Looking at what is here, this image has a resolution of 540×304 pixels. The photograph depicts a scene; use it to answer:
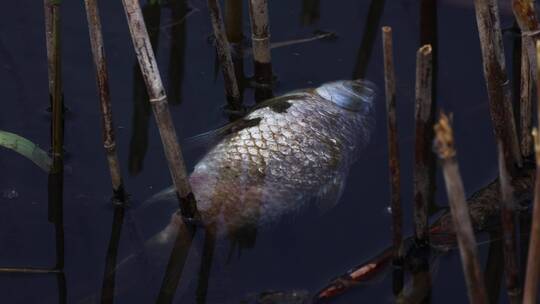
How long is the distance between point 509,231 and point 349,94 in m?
1.76

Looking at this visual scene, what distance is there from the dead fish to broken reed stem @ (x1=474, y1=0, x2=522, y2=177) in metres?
0.78

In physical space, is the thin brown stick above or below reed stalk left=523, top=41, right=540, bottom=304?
above

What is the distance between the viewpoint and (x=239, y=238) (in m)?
4.20

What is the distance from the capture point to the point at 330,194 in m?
4.38

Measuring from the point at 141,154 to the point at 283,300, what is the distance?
1.18 metres

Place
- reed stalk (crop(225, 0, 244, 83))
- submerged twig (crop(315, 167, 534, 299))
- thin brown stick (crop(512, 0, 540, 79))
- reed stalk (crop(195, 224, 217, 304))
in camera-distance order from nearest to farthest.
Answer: thin brown stick (crop(512, 0, 540, 79))
submerged twig (crop(315, 167, 534, 299))
reed stalk (crop(195, 224, 217, 304))
reed stalk (crop(225, 0, 244, 83))

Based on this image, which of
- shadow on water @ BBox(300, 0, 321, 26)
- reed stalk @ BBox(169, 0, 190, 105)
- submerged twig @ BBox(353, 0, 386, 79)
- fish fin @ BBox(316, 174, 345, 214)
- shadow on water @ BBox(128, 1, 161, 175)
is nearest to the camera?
fish fin @ BBox(316, 174, 345, 214)

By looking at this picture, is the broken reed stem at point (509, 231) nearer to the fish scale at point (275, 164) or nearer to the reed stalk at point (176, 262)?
the fish scale at point (275, 164)

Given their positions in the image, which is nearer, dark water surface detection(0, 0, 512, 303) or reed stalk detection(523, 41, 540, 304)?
reed stalk detection(523, 41, 540, 304)

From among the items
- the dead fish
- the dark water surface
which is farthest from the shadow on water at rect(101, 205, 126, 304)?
the dead fish

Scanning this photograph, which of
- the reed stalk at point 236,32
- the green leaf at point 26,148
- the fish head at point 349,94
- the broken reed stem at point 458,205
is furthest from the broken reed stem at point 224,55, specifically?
the broken reed stem at point 458,205

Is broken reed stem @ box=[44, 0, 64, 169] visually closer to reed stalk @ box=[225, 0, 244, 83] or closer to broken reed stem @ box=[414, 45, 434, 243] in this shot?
reed stalk @ box=[225, 0, 244, 83]

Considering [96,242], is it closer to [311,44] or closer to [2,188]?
[2,188]

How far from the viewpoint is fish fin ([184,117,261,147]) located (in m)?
4.55
